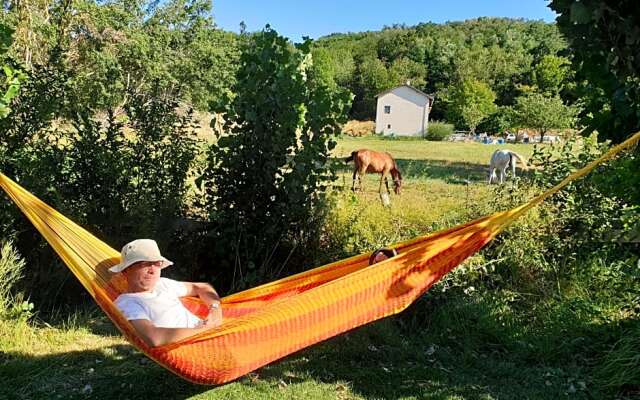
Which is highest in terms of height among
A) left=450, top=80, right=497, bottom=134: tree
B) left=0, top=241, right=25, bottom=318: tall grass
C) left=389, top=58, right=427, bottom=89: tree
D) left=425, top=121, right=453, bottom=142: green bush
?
left=389, top=58, right=427, bottom=89: tree

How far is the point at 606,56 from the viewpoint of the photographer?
202cm

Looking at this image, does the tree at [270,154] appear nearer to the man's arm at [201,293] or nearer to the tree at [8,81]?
the man's arm at [201,293]

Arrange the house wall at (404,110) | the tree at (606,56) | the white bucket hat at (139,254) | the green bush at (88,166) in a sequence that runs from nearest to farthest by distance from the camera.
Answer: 1. the tree at (606,56)
2. the white bucket hat at (139,254)
3. the green bush at (88,166)
4. the house wall at (404,110)

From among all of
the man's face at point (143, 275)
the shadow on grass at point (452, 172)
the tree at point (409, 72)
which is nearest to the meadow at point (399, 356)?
the man's face at point (143, 275)

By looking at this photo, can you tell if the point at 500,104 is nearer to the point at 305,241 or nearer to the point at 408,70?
the point at 408,70

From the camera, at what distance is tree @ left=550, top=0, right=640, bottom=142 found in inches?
71.7

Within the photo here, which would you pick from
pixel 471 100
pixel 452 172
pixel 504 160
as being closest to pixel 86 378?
pixel 504 160

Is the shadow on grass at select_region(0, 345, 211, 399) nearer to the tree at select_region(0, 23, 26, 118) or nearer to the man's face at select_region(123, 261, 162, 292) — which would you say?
the man's face at select_region(123, 261, 162, 292)

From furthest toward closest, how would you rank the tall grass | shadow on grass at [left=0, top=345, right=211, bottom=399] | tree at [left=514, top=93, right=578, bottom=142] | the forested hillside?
tree at [left=514, top=93, right=578, bottom=142]
the forested hillside
the tall grass
shadow on grass at [left=0, top=345, right=211, bottom=399]

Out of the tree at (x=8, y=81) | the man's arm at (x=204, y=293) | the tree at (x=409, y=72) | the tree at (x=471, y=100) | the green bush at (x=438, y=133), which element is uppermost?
the tree at (x=409, y=72)

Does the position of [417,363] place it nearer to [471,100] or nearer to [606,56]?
[606,56]

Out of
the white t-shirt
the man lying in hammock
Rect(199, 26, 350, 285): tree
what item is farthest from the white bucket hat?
Rect(199, 26, 350, 285): tree

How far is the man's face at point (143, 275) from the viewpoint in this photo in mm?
2293

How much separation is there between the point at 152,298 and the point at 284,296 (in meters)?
0.65
